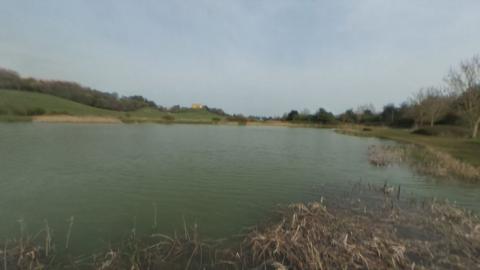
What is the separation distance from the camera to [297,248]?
14.7 feet

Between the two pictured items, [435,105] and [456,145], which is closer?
[456,145]

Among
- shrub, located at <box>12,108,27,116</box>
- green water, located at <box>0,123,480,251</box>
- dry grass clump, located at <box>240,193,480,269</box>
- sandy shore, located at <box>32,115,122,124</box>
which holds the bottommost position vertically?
green water, located at <box>0,123,480,251</box>

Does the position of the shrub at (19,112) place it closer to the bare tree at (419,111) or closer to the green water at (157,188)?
the green water at (157,188)

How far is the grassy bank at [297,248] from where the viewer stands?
13.7ft

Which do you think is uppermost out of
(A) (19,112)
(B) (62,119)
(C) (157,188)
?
(A) (19,112)

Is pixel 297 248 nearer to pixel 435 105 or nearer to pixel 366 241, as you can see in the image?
pixel 366 241

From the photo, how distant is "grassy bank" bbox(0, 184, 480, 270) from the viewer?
416 centimetres

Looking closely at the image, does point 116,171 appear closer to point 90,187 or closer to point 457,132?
point 90,187

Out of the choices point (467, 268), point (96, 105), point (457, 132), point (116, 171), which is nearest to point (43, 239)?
point (116, 171)

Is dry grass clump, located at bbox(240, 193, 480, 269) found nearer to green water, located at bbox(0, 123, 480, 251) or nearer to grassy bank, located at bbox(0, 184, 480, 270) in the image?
grassy bank, located at bbox(0, 184, 480, 270)

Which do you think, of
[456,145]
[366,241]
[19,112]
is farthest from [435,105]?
[19,112]

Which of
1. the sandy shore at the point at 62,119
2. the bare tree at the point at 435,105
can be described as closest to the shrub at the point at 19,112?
the sandy shore at the point at 62,119

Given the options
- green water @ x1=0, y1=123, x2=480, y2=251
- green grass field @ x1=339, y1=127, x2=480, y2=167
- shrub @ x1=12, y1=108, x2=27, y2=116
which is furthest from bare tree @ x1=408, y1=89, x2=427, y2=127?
shrub @ x1=12, y1=108, x2=27, y2=116

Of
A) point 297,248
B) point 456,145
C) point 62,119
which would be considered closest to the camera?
point 297,248
